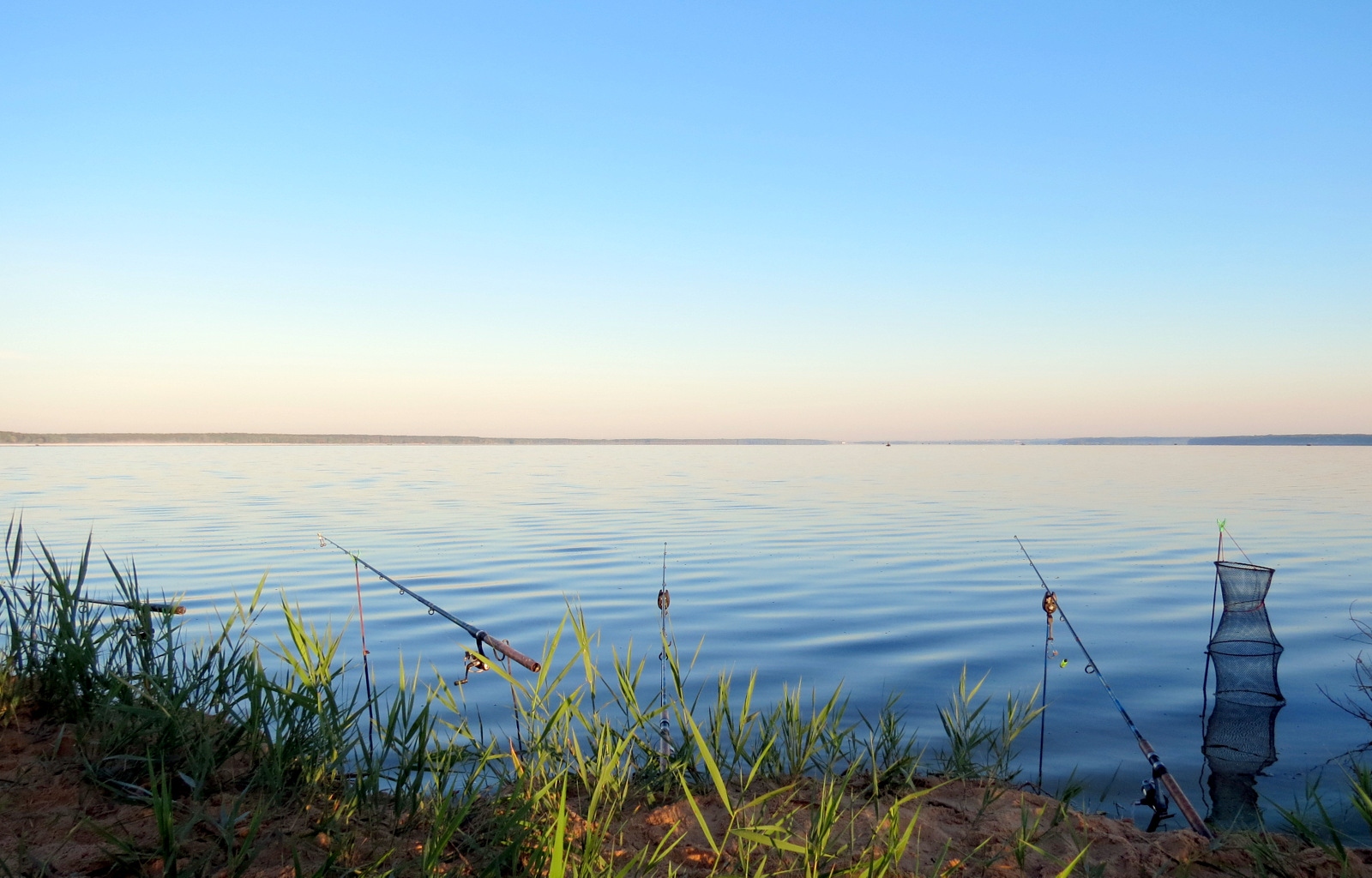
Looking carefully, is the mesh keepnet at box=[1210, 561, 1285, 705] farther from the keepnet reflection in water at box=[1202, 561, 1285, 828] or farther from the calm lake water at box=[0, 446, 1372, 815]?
the calm lake water at box=[0, 446, 1372, 815]

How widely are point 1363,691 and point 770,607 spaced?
7552mm

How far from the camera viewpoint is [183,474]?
5634 cm

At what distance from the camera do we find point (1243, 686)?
8203 millimetres

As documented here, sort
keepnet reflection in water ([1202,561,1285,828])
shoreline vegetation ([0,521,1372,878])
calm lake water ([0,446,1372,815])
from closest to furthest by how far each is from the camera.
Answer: shoreline vegetation ([0,521,1372,878])
keepnet reflection in water ([1202,561,1285,828])
calm lake water ([0,446,1372,815])

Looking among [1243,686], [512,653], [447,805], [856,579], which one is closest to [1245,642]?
[1243,686]

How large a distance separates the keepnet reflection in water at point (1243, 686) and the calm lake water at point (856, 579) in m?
0.19

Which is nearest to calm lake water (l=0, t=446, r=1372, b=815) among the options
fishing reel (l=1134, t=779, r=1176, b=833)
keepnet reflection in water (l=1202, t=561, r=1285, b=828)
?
keepnet reflection in water (l=1202, t=561, r=1285, b=828)

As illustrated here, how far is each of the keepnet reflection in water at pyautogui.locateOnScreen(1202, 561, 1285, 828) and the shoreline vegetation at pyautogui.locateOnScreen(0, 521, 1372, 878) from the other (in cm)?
201

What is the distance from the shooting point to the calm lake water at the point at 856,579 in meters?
9.75

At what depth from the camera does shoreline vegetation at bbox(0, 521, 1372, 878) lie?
365cm

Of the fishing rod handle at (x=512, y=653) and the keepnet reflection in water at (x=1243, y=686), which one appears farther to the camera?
the keepnet reflection in water at (x=1243, y=686)

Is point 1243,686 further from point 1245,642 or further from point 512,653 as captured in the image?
point 512,653

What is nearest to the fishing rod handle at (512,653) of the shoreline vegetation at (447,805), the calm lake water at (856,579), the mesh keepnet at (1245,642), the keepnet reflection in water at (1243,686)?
the shoreline vegetation at (447,805)

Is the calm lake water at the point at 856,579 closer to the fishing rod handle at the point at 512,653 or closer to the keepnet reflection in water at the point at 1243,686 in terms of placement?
the keepnet reflection in water at the point at 1243,686
